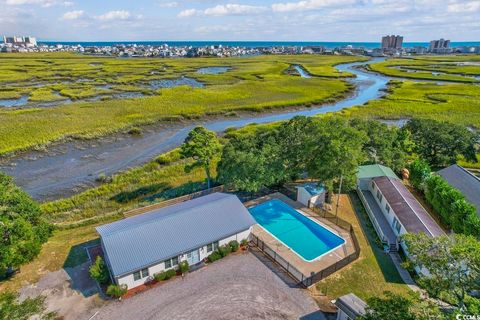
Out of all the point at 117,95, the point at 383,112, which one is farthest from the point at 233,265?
the point at 117,95

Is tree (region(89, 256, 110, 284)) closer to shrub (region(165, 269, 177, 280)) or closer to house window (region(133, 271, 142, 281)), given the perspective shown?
house window (region(133, 271, 142, 281))

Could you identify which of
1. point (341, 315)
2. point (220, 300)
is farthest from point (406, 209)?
point (220, 300)

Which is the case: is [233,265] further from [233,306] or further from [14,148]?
[14,148]

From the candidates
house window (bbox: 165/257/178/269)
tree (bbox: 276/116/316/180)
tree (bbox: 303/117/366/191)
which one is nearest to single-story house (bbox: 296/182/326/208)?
tree (bbox: 303/117/366/191)

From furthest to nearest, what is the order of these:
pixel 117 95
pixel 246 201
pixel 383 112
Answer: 1. pixel 117 95
2. pixel 383 112
3. pixel 246 201

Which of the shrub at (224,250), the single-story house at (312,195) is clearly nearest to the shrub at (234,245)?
the shrub at (224,250)

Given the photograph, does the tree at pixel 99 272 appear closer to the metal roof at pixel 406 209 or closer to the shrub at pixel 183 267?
the shrub at pixel 183 267
